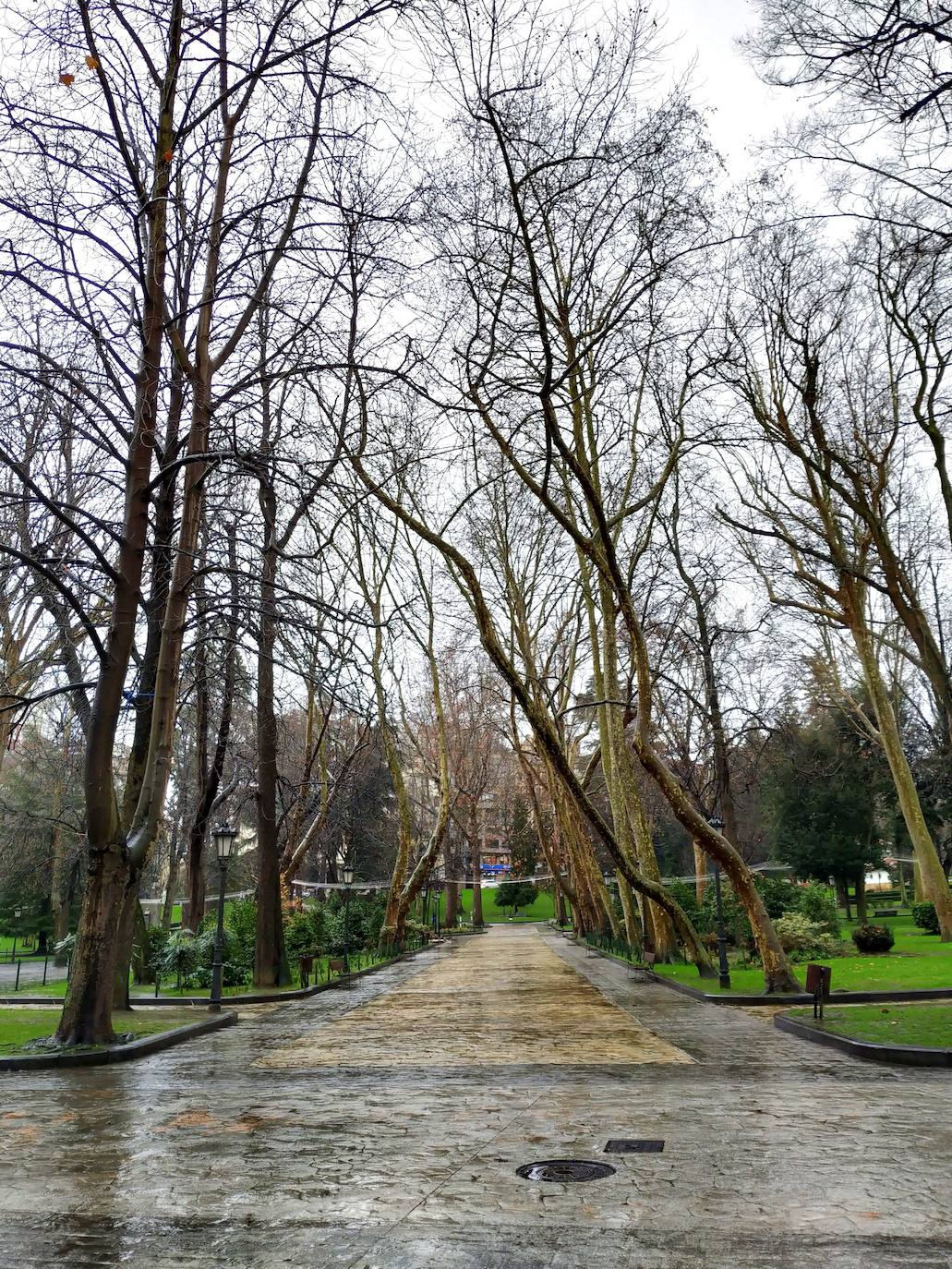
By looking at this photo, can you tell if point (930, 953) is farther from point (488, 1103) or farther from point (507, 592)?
point (488, 1103)

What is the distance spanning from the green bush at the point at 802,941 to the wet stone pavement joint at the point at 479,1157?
1205cm

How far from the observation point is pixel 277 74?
1133 cm

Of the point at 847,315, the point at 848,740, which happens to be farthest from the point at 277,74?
the point at 848,740

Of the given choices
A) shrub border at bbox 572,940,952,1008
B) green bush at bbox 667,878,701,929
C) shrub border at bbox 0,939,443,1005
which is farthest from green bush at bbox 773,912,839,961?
shrub border at bbox 0,939,443,1005

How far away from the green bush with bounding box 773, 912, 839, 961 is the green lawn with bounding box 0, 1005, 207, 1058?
14525 millimetres

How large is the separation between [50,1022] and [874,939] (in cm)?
1880

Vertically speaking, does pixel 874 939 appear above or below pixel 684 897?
below

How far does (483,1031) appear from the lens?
15.2 meters

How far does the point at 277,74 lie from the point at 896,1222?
11892mm

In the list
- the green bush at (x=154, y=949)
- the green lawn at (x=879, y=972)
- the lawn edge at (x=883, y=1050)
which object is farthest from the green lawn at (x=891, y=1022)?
the green bush at (x=154, y=949)

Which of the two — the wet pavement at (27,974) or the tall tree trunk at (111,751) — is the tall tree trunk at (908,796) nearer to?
the tall tree trunk at (111,751)

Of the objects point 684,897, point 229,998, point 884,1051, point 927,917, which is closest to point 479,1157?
point 884,1051

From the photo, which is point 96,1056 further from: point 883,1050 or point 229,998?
point 883,1050

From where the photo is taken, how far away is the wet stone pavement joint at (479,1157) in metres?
5.22
